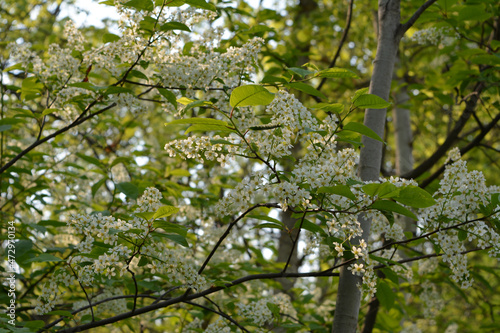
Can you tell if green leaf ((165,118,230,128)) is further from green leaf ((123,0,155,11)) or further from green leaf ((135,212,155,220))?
green leaf ((123,0,155,11))

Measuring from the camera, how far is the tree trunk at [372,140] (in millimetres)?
2715

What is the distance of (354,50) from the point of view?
929 cm

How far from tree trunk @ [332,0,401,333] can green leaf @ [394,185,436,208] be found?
2.37 ft

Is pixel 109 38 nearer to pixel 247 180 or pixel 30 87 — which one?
pixel 30 87

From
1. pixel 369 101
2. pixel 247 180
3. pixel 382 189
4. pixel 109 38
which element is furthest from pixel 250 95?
pixel 109 38

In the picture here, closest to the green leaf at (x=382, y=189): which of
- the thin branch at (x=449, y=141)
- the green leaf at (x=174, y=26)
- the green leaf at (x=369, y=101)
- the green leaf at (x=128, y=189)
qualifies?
the green leaf at (x=369, y=101)

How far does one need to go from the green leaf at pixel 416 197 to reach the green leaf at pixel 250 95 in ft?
2.48

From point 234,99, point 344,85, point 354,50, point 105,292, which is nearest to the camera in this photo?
point 234,99

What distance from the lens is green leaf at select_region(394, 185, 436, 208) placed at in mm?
2008

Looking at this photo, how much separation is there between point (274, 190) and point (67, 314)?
5.33 feet

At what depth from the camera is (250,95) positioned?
6.65ft

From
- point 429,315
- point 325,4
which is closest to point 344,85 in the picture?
point 325,4

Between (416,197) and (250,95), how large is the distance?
90 cm

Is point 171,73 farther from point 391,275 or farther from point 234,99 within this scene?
point 391,275
